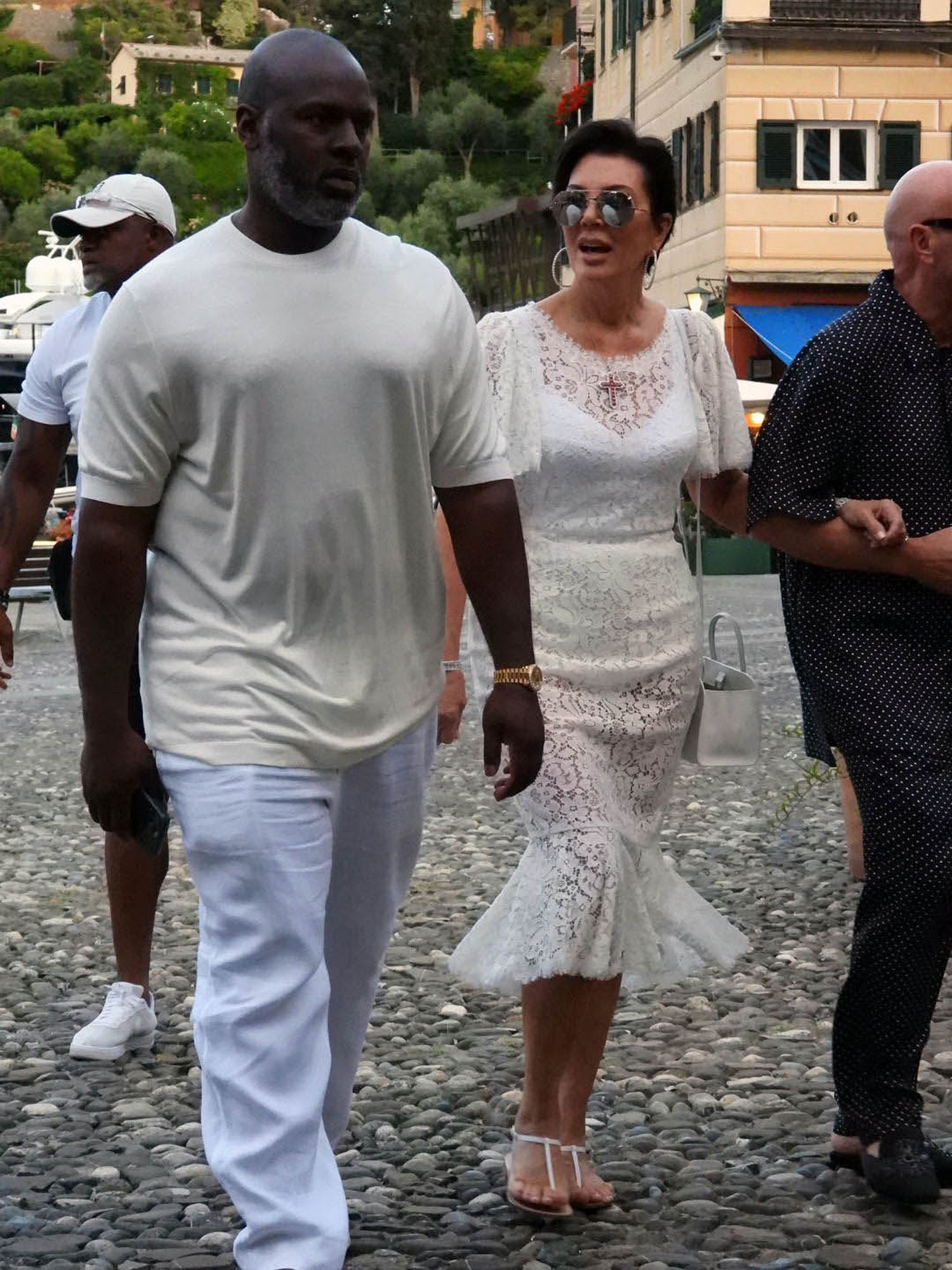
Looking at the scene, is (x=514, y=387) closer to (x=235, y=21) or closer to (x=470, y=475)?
(x=470, y=475)

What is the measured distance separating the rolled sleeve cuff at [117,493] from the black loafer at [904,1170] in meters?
1.92

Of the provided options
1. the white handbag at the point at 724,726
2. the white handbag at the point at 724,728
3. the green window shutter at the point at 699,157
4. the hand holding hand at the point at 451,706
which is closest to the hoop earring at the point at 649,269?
the white handbag at the point at 724,726

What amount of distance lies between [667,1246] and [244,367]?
177cm

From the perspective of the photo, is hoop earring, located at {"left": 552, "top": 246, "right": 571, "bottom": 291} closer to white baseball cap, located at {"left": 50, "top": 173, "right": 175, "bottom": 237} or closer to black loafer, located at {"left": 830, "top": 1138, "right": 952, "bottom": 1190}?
white baseball cap, located at {"left": 50, "top": 173, "right": 175, "bottom": 237}

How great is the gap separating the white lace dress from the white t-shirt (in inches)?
53.9

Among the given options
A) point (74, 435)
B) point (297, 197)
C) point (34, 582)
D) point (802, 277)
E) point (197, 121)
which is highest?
point (197, 121)

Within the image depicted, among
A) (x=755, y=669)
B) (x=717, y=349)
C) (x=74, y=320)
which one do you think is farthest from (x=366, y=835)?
(x=755, y=669)

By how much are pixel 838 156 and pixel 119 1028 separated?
93.3ft

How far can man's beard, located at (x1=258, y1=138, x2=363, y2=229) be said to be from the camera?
343 centimetres

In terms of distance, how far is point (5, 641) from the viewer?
5.62m

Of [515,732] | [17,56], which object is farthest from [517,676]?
[17,56]

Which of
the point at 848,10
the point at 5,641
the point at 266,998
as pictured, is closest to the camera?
the point at 266,998

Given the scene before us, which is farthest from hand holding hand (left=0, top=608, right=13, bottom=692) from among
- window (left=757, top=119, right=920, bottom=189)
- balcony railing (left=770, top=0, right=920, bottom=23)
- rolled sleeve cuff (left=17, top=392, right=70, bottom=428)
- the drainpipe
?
the drainpipe

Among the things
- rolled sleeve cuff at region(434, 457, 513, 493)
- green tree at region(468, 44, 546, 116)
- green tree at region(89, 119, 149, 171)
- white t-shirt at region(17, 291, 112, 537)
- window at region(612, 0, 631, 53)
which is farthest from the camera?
green tree at region(89, 119, 149, 171)
